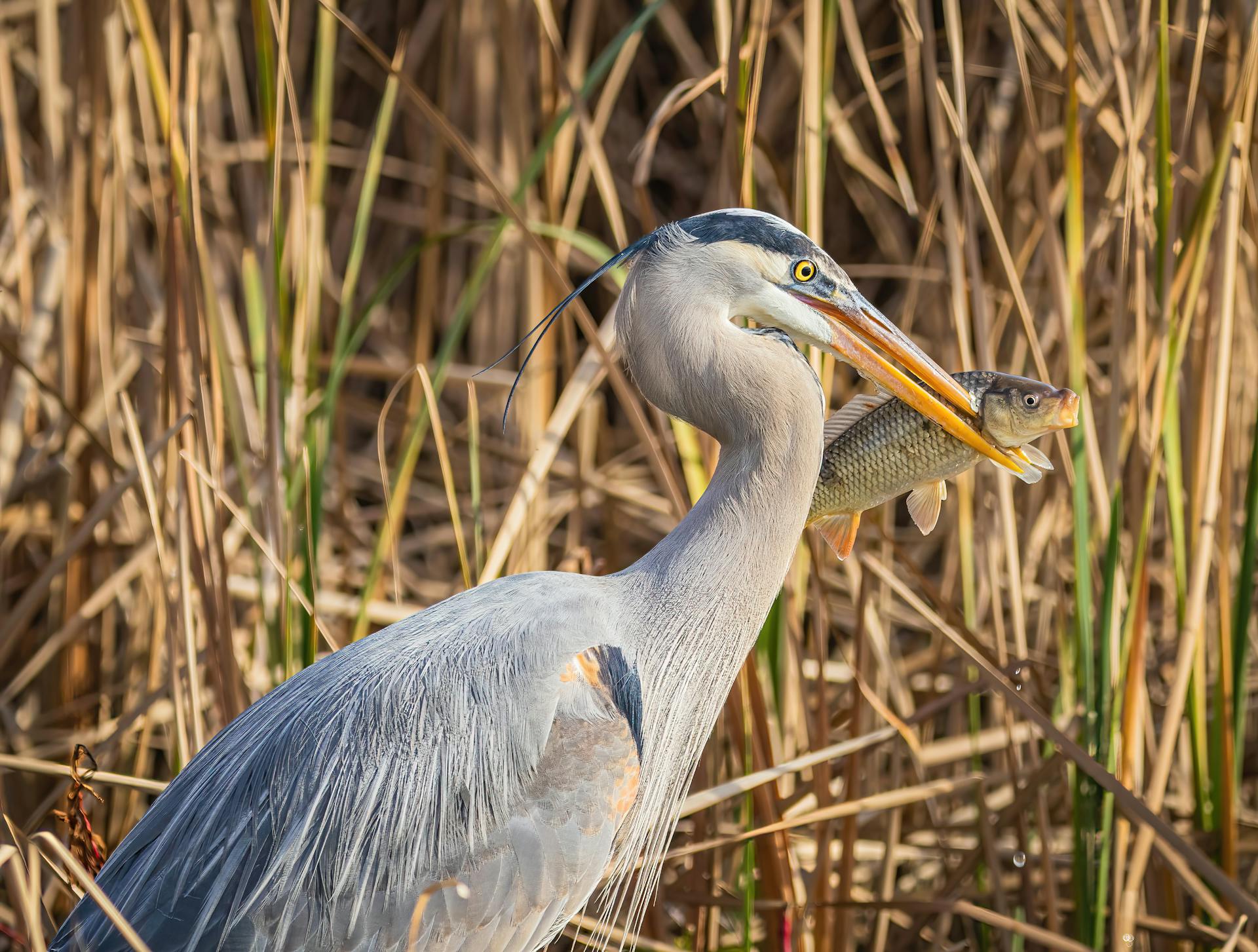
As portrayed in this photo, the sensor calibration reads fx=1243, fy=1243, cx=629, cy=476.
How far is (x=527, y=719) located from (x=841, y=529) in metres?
0.57

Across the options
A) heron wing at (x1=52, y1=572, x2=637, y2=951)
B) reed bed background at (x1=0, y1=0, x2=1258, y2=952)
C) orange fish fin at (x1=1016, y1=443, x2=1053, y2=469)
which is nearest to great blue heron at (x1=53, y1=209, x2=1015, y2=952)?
heron wing at (x1=52, y1=572, x2=637, y2=951)

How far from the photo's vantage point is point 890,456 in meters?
1.83

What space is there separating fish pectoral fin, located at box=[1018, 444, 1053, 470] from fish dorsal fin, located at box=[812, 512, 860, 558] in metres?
0.26

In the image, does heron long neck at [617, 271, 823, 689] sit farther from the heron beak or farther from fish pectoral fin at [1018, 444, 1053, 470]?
fish pectoral fin at [1018, 444, 1053, 470]

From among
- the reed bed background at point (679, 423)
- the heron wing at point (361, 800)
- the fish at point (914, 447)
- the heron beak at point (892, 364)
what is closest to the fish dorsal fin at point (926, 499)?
the fish at point (914, 447)

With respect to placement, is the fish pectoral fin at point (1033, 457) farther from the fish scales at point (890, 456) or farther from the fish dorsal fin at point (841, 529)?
the fish dorsal fin at point (841, 529)

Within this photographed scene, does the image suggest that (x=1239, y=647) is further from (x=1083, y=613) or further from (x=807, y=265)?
(x=807, y=265)

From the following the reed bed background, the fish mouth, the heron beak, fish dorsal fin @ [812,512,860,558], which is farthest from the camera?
the reed bed background

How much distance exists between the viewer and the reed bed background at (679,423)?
7.29 ft

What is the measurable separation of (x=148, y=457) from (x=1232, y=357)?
8.01 ft

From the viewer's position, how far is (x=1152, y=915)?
2441 mm

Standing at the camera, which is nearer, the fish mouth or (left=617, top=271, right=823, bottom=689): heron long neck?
the fish mouth

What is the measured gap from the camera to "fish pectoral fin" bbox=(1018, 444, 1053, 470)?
179 cm

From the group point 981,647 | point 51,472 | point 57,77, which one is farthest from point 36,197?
point 981,647
